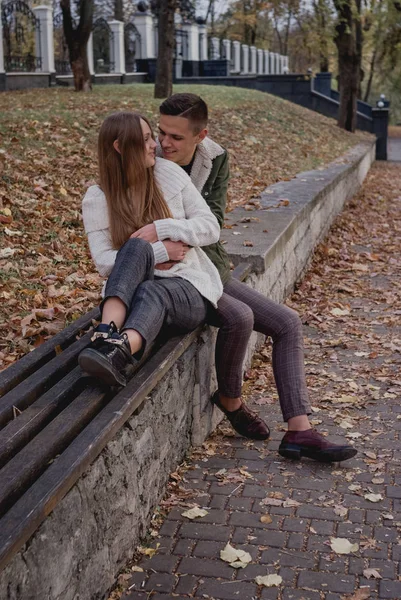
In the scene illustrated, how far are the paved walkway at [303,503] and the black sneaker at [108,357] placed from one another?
27.4 inches

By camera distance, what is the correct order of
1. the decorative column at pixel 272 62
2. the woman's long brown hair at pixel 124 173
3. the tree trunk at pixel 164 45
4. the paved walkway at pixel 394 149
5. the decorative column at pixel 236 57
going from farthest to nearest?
the decorative column at pixel 272 62 < the decorative column at pixel 236 57 < the paved walkway at pixel 394 149 < the tree trunk at pixel 164 45 < the woman's long brown hair at pixel 124 173

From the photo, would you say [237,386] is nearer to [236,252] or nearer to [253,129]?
[236,252]

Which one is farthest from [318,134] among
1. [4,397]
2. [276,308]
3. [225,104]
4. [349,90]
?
[4,397]

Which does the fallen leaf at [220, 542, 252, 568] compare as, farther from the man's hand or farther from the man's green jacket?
the man's green jacket

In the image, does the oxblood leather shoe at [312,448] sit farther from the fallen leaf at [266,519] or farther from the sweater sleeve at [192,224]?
the sweater sleeve at [192,224]

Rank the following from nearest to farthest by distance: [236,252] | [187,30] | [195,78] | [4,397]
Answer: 1. [4,397]
2. [236,252]
3. [195,78]
4. [187,30]

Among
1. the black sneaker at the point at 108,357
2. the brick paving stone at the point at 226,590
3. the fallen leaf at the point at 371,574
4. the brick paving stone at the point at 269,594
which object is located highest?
the black sneaker at the point at 108,357

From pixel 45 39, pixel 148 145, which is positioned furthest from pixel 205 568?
pixel 45 39

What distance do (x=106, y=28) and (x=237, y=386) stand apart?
1147 inches

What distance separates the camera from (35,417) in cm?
298

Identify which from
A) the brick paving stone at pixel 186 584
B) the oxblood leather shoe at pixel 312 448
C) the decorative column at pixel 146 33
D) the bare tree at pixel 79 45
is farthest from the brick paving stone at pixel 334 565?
the decorative column at pixel 146 33

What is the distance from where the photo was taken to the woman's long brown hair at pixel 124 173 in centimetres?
388

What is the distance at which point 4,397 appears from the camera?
3.15m

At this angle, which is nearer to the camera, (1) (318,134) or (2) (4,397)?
(2) (4,397)
